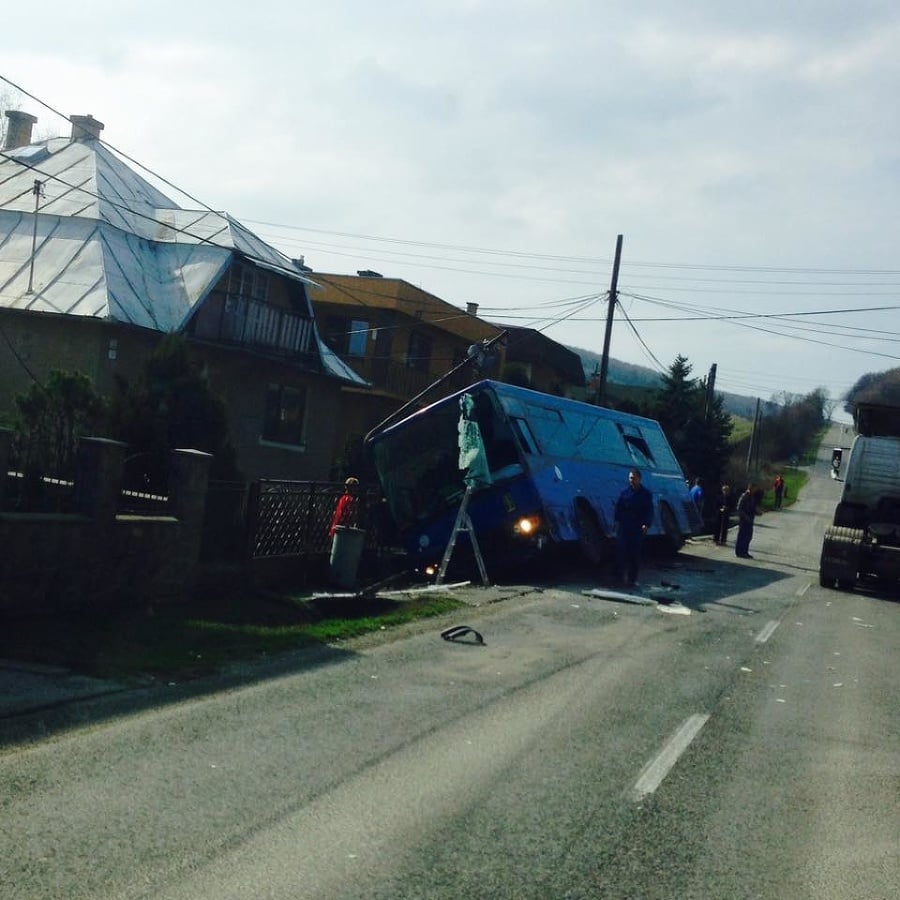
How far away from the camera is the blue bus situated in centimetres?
1903

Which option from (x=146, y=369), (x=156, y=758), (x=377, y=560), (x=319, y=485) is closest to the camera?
(x=156, y=758)

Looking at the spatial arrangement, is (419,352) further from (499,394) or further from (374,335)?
(499,394)

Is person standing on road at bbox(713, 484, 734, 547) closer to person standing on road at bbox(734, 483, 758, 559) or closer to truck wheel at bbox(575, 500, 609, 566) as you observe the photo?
person standing on road at bbox(734, 483, 758, 559)

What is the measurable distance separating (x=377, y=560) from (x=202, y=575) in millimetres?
6031

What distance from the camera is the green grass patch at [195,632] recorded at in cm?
998

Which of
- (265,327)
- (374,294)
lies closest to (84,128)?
(265,327)

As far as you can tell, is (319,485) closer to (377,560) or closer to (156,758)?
(377,560)

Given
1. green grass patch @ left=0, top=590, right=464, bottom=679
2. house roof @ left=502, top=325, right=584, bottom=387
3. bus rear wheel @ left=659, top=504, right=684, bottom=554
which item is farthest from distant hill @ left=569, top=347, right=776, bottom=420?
green grass patch @ left=0, top=590, right=464, bottom=679

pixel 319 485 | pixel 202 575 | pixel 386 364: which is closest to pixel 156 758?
pixel 202 575

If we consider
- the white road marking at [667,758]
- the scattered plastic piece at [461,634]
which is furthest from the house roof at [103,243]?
the white road marking at [667,758]

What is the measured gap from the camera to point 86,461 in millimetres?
12117

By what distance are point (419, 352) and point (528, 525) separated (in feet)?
84.8

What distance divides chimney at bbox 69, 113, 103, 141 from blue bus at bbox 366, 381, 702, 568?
52.1 feet

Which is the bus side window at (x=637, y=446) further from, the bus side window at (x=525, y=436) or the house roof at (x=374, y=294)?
the house roof at (x=374, y=294)
